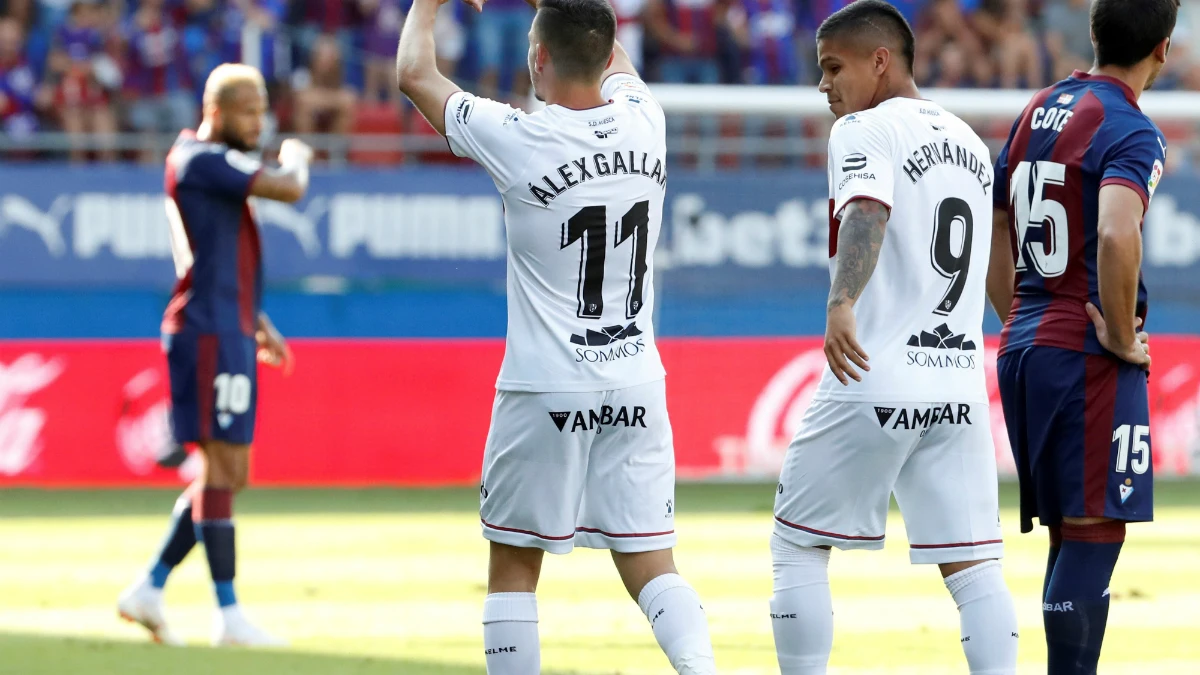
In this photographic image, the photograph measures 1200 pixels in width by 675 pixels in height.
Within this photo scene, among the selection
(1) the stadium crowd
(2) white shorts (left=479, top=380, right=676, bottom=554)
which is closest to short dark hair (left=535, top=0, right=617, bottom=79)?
(2) white shorts (left=479, top=380, right=676, bottom=554)

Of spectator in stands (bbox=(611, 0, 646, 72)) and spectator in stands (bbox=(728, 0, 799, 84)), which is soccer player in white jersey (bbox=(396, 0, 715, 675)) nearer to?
spectator in stands (bbox=(611, 0, 646, 72))

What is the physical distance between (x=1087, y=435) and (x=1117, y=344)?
292 millimetres

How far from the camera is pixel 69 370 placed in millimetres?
12734

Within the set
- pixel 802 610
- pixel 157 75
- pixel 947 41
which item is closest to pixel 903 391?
pixel 802 610

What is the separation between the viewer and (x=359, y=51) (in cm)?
1784

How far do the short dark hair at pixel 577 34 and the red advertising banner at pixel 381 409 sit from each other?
8.70 meters

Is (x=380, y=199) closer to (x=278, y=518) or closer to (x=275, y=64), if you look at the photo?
(x=275, y=64)

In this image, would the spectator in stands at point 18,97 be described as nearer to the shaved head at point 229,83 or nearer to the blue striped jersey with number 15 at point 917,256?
the shaved head at point 229,83

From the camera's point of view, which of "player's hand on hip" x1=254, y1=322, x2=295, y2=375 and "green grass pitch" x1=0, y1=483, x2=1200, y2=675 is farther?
"player's hand on hip" x1=254, y1=322, x2=295, y2=375

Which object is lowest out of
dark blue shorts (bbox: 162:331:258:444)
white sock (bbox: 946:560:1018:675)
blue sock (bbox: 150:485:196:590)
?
blue sock (bbox: 150:485:196:590)

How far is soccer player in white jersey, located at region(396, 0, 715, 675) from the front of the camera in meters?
4.52

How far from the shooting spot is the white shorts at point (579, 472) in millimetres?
4555

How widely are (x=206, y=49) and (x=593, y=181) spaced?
13423 mm

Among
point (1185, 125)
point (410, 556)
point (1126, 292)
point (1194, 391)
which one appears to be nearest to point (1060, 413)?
point (1126, 292)
